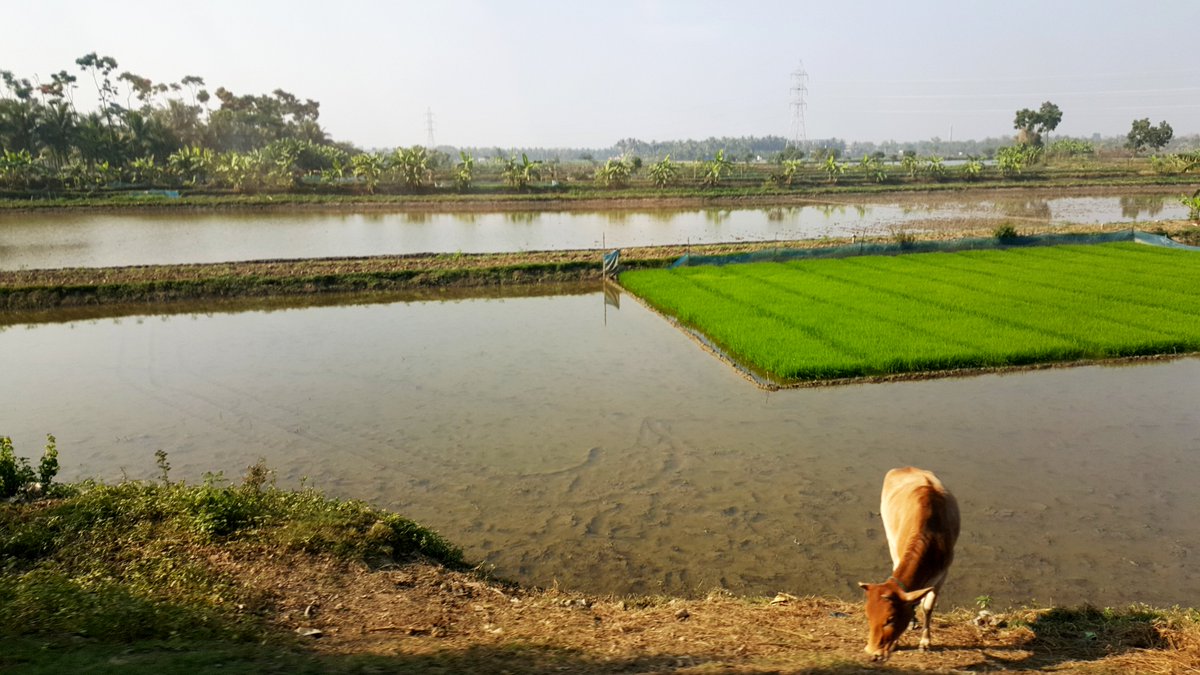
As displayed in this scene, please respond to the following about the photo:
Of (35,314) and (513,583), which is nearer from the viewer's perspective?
(513,583)

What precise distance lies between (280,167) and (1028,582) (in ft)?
192

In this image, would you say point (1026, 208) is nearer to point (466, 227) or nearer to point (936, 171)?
point (936, 171)

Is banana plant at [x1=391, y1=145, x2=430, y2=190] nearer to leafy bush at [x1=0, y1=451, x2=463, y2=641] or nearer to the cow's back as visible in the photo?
leafy bush at [x1=0, y1=451, x2=463, y2=641]

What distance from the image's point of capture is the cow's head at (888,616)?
4352 mm

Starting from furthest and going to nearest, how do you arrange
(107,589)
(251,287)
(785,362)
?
Result: (251,287) → (785,362) → (107,589)

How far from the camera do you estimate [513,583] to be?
6855 mm

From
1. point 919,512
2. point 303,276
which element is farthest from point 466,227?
point 919,512

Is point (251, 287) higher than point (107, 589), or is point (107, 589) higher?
point (251, 287)

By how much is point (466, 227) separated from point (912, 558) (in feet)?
109

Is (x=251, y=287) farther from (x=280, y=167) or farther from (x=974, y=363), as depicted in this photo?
(x=280, y=167)

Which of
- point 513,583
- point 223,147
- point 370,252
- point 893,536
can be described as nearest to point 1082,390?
point 893,536

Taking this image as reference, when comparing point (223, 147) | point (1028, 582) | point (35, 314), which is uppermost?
point (223, 147)

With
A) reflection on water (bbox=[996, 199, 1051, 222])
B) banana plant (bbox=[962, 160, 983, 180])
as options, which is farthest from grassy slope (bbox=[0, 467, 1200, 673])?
banana plant (bbox=[962, 160, 983, 180])

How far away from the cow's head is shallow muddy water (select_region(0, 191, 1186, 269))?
23.2 metres
